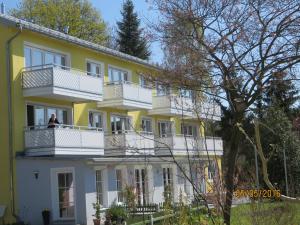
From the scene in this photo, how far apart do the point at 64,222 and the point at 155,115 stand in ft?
49.9

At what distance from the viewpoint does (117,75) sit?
1446 inches

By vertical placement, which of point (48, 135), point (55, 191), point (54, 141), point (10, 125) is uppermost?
point (10, 125)

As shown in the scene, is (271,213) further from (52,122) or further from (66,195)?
(66,195)

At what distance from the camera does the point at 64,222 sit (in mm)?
27109

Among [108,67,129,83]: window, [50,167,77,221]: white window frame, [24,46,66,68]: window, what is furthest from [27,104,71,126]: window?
[108,67,129,83]: window

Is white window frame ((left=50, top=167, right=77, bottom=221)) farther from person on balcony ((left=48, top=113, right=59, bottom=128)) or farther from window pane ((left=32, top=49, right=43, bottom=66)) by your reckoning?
window pane ((left=32, top=49, right=43, bottom=66))

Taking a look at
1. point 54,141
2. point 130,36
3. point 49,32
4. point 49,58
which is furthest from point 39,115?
point 130,36

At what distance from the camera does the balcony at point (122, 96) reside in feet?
110

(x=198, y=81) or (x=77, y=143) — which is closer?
(x=198, y=81)

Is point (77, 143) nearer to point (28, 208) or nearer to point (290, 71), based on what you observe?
point (28, 208)

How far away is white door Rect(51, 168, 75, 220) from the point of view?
27.5 meters

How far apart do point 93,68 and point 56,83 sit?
22.8 ft

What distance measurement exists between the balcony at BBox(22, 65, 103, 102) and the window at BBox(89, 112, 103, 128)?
3398 mm

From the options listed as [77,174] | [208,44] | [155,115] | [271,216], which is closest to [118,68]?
[155,115]
